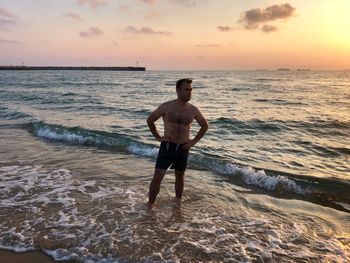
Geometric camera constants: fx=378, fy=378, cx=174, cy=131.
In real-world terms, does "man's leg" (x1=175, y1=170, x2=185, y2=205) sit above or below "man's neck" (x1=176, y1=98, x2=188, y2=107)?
below

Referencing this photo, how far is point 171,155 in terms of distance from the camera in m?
6.22

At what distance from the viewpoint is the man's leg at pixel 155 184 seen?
6348 mm

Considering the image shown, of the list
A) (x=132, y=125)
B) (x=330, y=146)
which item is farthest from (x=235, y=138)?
(x=132, y=125)

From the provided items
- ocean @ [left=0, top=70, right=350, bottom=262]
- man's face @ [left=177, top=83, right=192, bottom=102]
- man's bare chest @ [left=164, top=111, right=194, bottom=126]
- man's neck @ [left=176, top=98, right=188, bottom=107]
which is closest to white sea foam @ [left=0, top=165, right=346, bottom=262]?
ocean @ [left=0, top=70, right=350, bottom=262]

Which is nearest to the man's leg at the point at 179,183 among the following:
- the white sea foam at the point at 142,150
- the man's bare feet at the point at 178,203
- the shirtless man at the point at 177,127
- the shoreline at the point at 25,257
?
the man's bare feet at the point at 178,203

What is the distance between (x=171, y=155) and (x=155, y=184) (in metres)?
0.62

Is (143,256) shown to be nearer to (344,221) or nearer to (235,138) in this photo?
(344,221)

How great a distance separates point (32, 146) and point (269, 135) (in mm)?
8473

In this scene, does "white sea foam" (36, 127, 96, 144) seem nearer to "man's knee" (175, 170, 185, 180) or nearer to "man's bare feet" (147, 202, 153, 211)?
"man's bare feet" (147, 202, 153, 211)

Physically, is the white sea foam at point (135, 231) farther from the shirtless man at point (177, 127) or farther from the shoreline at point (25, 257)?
the shirtless man at point (177, 127)

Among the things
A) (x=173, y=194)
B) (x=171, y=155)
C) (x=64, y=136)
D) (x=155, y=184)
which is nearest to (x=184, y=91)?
(x=171, y=155)

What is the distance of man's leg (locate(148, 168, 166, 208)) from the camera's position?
250 inches

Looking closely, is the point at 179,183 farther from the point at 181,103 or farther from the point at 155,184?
the point at 181,103

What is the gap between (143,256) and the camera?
4859mm
